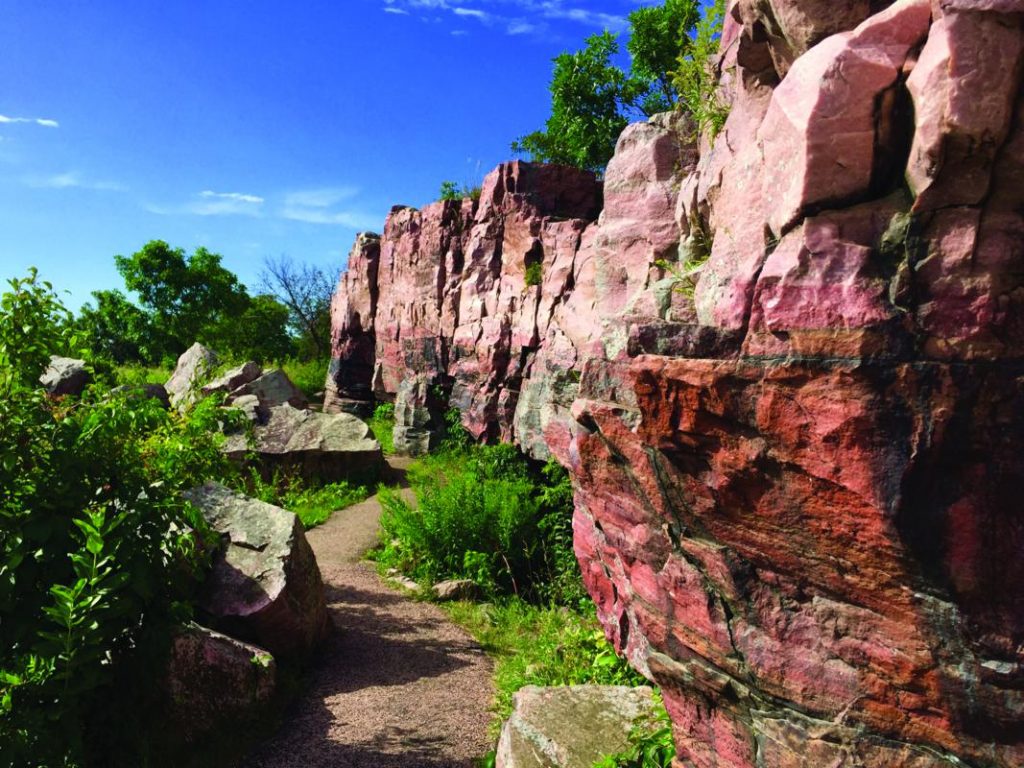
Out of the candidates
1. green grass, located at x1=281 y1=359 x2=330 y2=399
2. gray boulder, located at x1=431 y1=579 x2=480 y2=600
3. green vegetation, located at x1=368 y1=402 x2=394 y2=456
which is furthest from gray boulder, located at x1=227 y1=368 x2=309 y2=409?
green grass, located at x1=281 y1=359 x2=330 y2=399

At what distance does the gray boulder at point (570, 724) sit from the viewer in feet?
13.8

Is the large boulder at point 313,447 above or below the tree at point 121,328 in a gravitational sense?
below

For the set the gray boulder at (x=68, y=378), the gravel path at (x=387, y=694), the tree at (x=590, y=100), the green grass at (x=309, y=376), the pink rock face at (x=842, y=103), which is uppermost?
the tree at (x=590, y=100)

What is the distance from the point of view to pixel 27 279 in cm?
409

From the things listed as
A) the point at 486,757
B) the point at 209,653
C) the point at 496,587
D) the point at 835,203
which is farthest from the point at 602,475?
the point at 496,587

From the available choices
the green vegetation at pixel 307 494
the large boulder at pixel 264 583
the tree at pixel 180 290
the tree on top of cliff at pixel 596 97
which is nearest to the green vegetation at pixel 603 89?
the tree on top of cliff at pixel 596 97

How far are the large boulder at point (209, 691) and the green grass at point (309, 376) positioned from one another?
72.1 feet

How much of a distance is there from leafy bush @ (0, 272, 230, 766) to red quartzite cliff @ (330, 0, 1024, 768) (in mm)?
2618

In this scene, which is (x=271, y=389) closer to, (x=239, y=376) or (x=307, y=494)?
Answer: (x=239, y=376)

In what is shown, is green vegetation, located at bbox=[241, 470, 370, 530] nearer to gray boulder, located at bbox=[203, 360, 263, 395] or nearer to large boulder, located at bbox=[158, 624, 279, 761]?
gray boulder, located at bbox=[203, 360, 263, 395]

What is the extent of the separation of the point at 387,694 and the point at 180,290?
31.9 metres

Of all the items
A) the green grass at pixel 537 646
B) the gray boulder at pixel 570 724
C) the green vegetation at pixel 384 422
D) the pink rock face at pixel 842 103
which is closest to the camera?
the pink rock face at pixel 842 103

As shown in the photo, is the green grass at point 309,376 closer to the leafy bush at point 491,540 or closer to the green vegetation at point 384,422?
the green vegetation at point 384,422

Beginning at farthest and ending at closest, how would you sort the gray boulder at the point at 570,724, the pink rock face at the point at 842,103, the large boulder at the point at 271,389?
1. the large boulder at the point at 271,389
2. the gray boulder at the point at 570,724
3. the pink rock face at the point at 842,103
